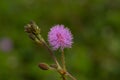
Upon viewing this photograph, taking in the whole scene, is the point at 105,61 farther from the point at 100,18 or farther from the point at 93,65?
the point at 100,18

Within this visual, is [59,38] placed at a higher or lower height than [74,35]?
lower

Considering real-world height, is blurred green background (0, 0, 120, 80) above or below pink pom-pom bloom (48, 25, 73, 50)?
above

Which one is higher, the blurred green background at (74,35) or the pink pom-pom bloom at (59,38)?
the blurred green background at (74,35)

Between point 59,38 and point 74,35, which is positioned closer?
point 59,38

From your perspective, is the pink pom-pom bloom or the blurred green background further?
the blurred green background

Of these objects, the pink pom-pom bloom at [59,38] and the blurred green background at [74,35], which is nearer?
the pink pom-pom bloom at [59,38]
